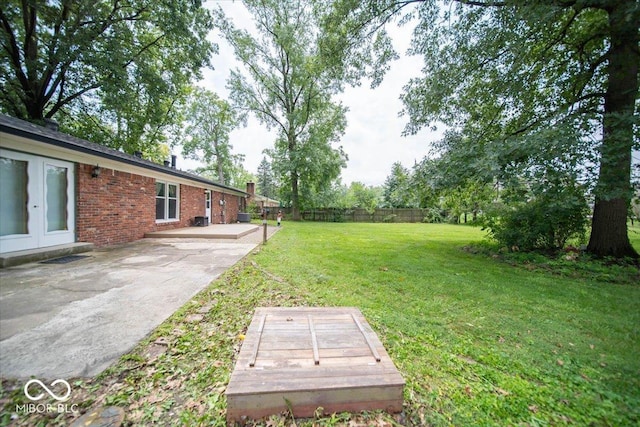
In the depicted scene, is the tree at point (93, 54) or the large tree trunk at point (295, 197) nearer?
the tree at point (93, 54)

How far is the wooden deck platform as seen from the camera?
145 centimetres

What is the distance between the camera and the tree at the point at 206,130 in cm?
2580

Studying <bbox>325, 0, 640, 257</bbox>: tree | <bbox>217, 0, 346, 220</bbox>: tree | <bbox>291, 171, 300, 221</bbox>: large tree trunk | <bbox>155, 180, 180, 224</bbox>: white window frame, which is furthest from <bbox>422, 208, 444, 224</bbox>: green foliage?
<bbox>155, 180, 180, 224</bbox>: white window frame

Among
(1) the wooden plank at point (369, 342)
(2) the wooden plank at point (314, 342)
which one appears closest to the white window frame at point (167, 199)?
(2) the wooden plank at point (314, 342)

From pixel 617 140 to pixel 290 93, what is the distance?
19.6 metres

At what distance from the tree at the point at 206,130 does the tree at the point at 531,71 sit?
73.2 ft

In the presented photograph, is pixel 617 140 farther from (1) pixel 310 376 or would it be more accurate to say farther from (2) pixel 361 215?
(2) pixel 361 215

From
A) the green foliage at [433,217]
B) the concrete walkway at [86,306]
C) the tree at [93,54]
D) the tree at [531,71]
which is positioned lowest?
the concrete walkway at [86,306]

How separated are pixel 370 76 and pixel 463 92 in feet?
10.3

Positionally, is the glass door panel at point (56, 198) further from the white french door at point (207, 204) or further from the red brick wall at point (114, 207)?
the white french door at point (207, 204)

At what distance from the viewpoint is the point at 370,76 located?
8.52 m

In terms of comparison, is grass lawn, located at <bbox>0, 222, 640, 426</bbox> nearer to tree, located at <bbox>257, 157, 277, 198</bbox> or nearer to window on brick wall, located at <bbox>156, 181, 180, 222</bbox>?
window on brick wall, located at <bbox>156, 181, 180, 222</bbox>

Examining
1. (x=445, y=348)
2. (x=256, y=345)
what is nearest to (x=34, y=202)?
Result: (x=256, y=345)

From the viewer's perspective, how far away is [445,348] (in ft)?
7.38
